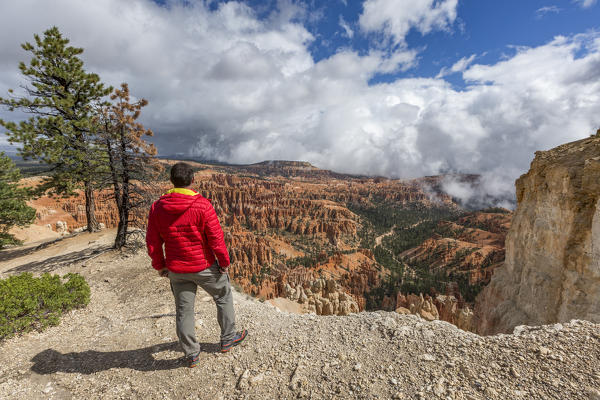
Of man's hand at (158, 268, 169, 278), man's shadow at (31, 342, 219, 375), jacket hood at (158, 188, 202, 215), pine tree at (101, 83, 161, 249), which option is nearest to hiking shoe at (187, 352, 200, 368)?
man's shadow at (31, 342, 219, 375)

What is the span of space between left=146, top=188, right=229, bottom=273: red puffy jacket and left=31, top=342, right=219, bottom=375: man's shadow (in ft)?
5.02

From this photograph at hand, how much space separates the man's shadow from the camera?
3.45 metres

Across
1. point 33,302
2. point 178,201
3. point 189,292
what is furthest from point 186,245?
point 33,302

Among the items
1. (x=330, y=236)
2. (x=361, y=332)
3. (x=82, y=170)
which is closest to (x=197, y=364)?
(x=361, y=332)

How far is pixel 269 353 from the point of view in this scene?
355 centimetres

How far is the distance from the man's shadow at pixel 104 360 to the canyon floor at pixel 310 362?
0.05 feet

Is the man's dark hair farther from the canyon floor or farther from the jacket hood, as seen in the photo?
the canyon floor

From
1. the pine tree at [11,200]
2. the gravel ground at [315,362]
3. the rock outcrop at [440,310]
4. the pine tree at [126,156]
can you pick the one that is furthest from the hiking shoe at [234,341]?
the rock outcrop at [440,310]

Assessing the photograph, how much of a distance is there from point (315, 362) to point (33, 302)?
5068 millimetres

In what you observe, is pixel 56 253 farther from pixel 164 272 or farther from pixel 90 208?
pixel 164 272

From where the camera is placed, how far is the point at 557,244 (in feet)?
26.5

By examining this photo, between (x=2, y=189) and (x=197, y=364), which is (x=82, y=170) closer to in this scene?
(x=2, y=189)

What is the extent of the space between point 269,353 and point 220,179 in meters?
174

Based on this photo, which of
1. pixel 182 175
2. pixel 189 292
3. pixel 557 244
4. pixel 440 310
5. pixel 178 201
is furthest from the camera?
pixel 440 310
